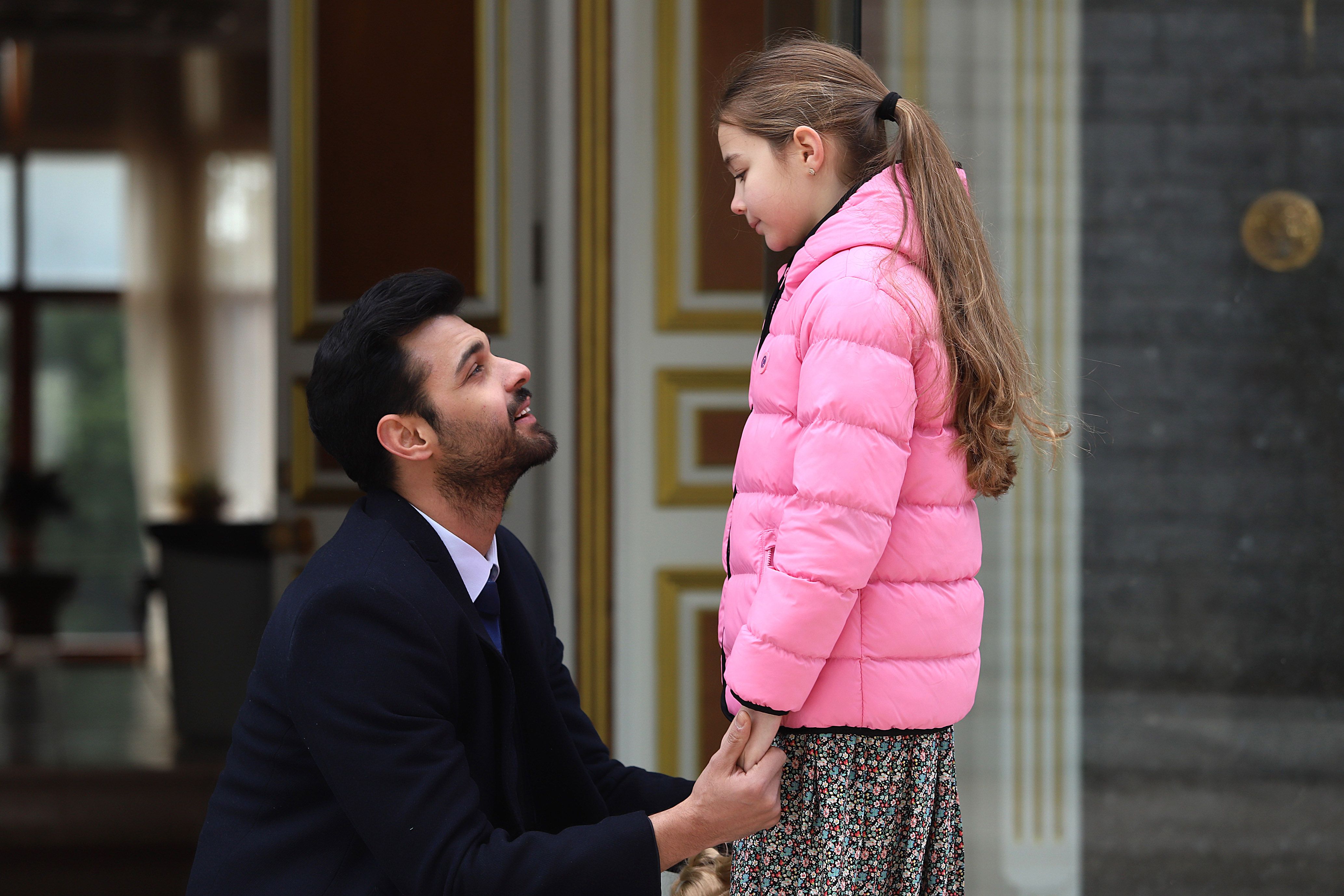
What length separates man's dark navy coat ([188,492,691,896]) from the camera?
1286 millimetres

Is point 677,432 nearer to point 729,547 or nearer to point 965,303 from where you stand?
point 729,547

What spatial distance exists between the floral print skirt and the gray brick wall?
974 millimetres

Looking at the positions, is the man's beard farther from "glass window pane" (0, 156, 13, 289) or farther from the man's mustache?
"glass window pane" (0, 156, 13, 289)

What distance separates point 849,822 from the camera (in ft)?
4.57

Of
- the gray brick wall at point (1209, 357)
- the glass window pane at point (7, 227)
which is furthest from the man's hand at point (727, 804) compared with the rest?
the glass window pane at point (7, 227)

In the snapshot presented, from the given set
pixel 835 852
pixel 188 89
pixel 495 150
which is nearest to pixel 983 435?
pixel 835 852

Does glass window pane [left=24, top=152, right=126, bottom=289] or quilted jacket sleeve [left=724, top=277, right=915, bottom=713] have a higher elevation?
glass window pane [left=24, top=152, right=126, bottom=289]

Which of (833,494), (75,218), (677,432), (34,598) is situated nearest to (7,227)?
(75,218)

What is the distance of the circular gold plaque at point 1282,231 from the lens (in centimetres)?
215

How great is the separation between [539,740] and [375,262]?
1805 mm

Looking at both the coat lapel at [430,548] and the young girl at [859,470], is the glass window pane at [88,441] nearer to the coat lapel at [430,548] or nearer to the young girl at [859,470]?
the coat lapel at [430,548]

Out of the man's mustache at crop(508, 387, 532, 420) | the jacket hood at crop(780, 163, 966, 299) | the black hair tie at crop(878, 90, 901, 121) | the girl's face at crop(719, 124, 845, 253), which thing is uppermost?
the black hair tie at crop(878, 90, 901, 121)

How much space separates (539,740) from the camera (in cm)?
150

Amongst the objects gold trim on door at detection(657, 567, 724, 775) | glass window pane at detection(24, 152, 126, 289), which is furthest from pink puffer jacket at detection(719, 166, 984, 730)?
glass window pane at detection(24, 152, 126, 289)
